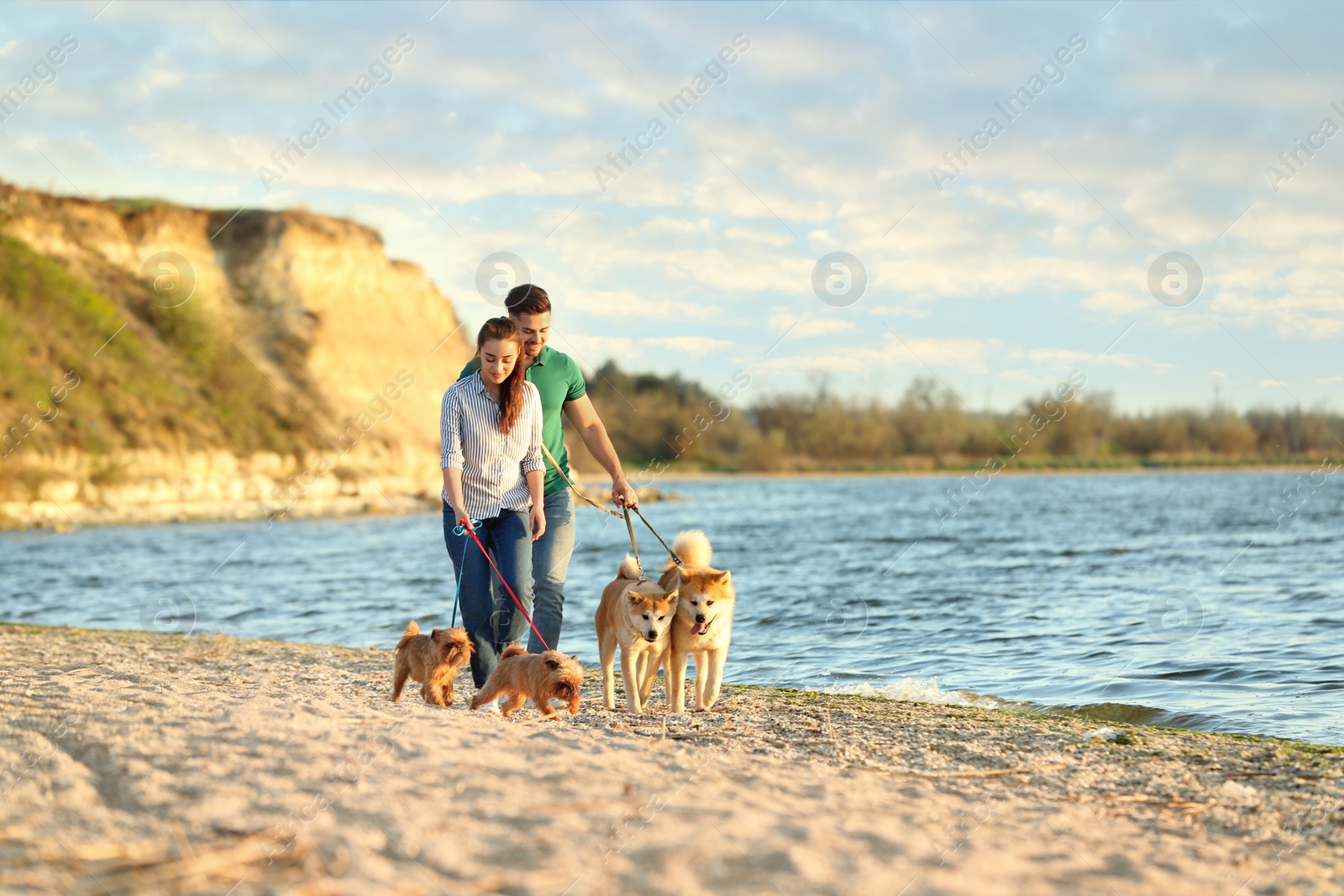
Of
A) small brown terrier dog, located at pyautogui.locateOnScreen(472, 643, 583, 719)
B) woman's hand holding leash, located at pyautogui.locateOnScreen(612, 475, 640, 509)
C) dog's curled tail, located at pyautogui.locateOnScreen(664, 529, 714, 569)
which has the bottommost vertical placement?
small brown terrier dog, located at pyautogui.locateOnScreen(472, 643, 583, 719)

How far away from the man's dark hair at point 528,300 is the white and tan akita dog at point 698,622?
1.53m

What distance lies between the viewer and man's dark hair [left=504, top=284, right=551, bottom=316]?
5.76 m

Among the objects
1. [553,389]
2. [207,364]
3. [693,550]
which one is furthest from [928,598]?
[207,364]

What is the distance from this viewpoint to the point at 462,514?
18.4 feet

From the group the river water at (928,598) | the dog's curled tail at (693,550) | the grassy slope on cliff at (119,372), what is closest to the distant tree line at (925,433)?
the grassy slope on cliff at (119,372)

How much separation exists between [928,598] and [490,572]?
26.9 ft

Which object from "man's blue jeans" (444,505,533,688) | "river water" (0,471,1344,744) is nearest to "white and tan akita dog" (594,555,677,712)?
"man's blue jeans" (444,505,533,688)

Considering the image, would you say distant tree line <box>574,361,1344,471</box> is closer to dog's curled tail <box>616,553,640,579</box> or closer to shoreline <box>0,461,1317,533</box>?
shoreline <box>0,461,1317,533</box>

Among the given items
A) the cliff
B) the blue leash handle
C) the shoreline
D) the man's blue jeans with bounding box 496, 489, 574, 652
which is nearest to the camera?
the blue leash handle

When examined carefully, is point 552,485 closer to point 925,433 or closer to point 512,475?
point 512,475

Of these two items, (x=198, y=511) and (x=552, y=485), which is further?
(x=198, y=511)

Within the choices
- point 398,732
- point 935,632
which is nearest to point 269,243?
point 935,632

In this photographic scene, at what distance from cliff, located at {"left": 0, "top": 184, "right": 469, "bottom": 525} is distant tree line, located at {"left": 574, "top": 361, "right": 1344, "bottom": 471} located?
1921 centimetres

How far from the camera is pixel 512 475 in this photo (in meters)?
5.73
